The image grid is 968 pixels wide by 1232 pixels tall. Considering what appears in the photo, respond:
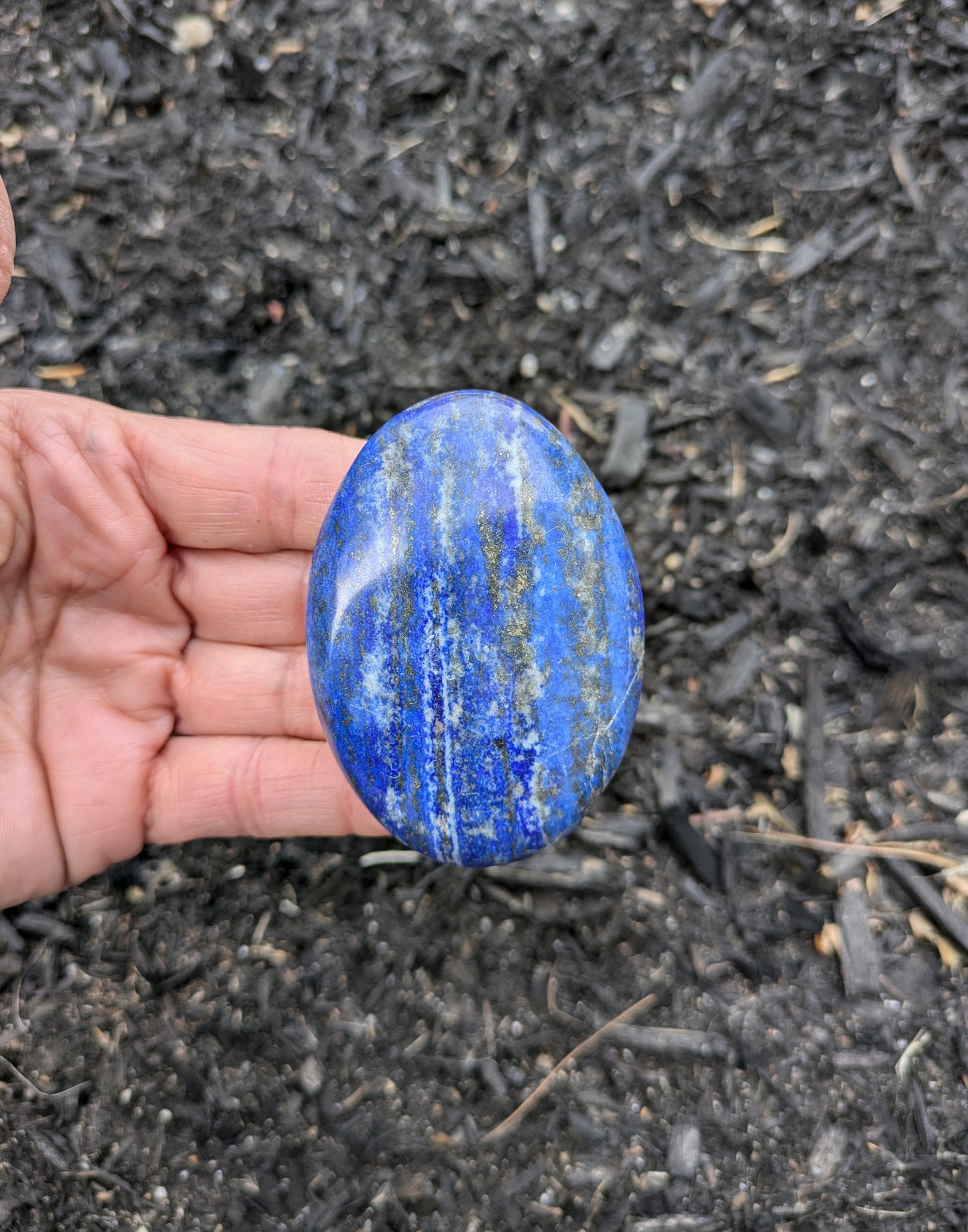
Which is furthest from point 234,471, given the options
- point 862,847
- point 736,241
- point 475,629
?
point 862,847

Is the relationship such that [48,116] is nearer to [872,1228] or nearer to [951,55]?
[951,55]

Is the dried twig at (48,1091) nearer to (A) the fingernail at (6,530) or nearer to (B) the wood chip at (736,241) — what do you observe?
(A) the fingernail at (6,530)

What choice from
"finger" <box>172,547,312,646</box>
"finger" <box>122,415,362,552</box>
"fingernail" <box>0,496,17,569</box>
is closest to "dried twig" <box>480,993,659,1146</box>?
"finger" <box>172,547,312,646</box>

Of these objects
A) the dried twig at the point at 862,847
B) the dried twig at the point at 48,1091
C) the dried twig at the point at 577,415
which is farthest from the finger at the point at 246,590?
the dried twig at the point at 862,847

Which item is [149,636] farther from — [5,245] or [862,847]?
[862,847]

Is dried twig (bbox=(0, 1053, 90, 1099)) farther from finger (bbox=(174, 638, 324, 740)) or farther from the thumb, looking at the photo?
the thumb

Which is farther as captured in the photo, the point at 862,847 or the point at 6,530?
the point at 862,847
